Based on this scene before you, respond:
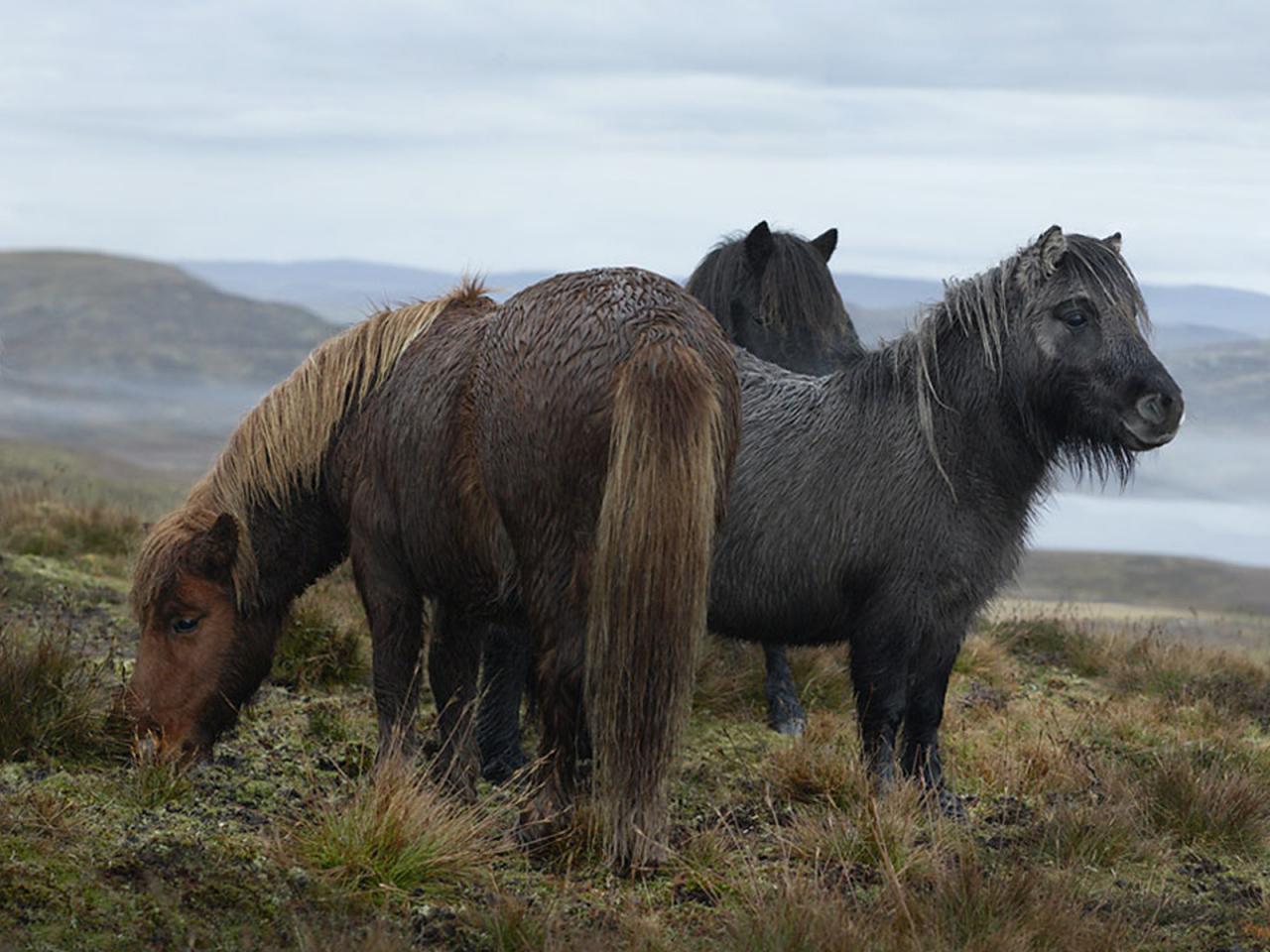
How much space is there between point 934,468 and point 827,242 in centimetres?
→ 277

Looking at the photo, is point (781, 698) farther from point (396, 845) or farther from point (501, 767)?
point (396, 845)

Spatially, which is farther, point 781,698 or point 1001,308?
point 781,698

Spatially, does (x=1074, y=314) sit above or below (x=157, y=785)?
above

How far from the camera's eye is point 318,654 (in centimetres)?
739

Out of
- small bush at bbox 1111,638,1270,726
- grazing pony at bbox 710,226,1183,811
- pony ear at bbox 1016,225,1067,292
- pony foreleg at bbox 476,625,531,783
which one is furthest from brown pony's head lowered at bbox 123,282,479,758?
small bush at bbox 1111,638,1270,726

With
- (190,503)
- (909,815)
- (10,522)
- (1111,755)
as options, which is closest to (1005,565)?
(909,815)

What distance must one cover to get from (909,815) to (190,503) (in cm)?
274

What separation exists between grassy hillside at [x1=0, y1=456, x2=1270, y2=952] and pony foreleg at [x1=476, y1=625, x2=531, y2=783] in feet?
1.62

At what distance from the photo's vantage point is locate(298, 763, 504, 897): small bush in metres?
4.30

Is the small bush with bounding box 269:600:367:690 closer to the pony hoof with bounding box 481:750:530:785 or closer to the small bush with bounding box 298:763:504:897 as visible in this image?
the pony hoof with bounding box 481:750:530:785

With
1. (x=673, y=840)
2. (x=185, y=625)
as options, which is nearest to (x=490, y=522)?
(x=673, y=840)

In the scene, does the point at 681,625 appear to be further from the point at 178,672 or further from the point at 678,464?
the point at 178,672

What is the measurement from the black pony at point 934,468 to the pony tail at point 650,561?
1.32 m

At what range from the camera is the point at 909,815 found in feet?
16.3
